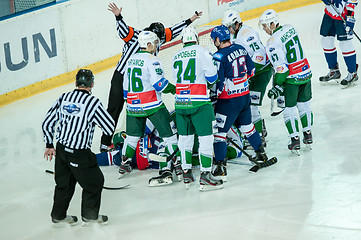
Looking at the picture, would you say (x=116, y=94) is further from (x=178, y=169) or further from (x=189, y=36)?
(x=189, y=36)

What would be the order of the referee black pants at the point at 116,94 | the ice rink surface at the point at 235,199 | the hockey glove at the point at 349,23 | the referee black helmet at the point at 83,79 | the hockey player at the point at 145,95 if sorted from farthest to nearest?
the hockey glove at the point at 349,23, the referee black pants at the point at 116,94, the hockey player at the point at 145,95, the referee black helmet at the point at 83,79, the ice rink surface at the point at 235,199

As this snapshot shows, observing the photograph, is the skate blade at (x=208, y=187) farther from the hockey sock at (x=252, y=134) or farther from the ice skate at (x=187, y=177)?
the hockey sock at (x=252, y=134)

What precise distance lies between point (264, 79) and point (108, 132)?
2379 mm

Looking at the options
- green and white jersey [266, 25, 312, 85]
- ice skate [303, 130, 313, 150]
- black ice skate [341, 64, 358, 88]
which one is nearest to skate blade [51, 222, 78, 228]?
green and white jersey [266, 25, 312, 85]

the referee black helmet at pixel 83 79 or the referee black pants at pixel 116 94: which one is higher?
the referee black helmet at pixel 83 79

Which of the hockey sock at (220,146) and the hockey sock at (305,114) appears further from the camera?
the hockey sock at (305,114)

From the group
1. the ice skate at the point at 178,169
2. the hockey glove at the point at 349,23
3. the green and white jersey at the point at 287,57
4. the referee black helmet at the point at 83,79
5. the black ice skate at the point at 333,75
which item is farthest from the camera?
the black ice skate at the point at 333,75

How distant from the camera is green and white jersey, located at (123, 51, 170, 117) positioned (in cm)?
552

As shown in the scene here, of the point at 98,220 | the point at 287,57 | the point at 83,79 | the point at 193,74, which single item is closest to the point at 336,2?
the point at 287,57

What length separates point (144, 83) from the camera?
18.5ft

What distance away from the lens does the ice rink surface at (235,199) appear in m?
4.62

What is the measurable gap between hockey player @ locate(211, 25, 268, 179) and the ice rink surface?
0.30 m

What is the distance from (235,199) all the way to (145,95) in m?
1.30

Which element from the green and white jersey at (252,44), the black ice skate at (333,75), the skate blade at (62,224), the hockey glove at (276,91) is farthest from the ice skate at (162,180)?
the black ice skate at (333,75)
